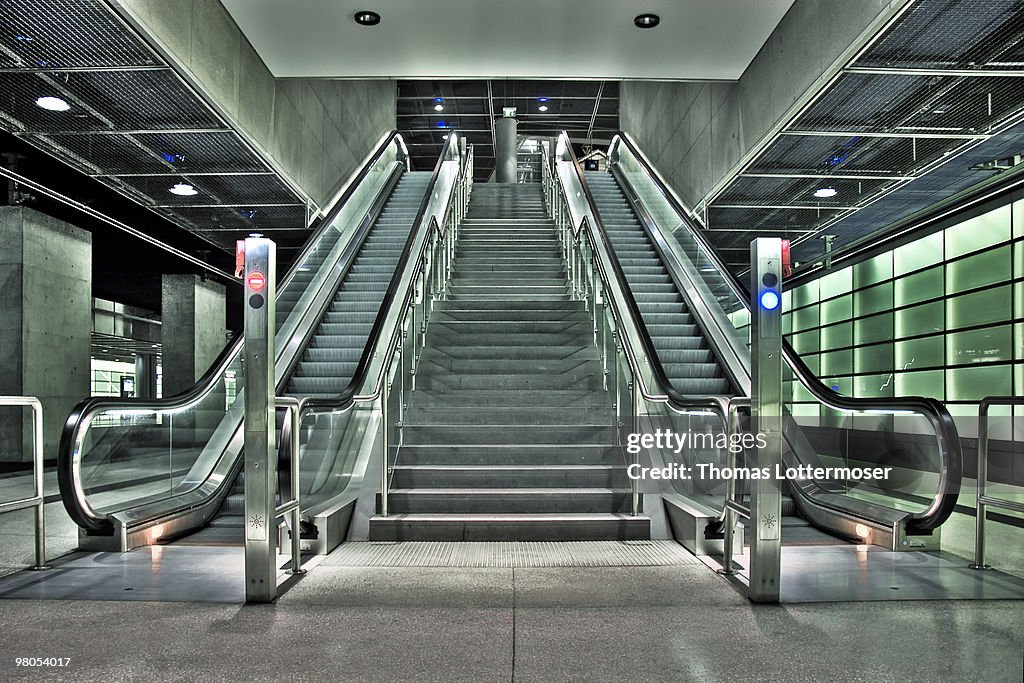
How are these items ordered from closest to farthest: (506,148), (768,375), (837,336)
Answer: (768,375), (837,336), (506,148)

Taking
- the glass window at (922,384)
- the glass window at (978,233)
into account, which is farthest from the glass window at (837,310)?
the glass window at (978,233)

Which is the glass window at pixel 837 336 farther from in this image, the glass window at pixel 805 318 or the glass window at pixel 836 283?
the glass window at pixel 836 283

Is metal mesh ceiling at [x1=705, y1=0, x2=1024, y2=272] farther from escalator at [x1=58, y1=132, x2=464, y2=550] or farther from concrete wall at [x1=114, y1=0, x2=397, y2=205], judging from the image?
concrete wall at [x1=114, y1=0, x2=397, y2=205]

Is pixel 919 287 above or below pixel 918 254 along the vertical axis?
below

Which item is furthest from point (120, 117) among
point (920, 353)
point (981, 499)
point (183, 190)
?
point (920, 353)

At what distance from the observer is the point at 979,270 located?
950 cm

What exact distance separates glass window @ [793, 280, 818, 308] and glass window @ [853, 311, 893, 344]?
5.94 ft

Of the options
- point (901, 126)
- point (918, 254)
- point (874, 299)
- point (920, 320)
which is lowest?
point (920, 320)

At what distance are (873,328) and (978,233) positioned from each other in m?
2.90

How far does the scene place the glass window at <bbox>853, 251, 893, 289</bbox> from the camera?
11.7 m

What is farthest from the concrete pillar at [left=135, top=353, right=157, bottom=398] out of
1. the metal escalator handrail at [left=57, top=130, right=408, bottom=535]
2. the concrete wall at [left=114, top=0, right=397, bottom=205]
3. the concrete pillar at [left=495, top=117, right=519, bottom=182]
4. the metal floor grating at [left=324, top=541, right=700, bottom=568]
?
the metal floor grating at [left=324, top=541, right=700, bottom=568]

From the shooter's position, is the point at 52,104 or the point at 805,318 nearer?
the point at 52,104

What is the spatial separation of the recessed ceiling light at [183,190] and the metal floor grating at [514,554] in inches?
254

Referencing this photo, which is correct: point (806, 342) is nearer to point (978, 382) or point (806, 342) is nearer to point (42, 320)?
point (978, 382)
